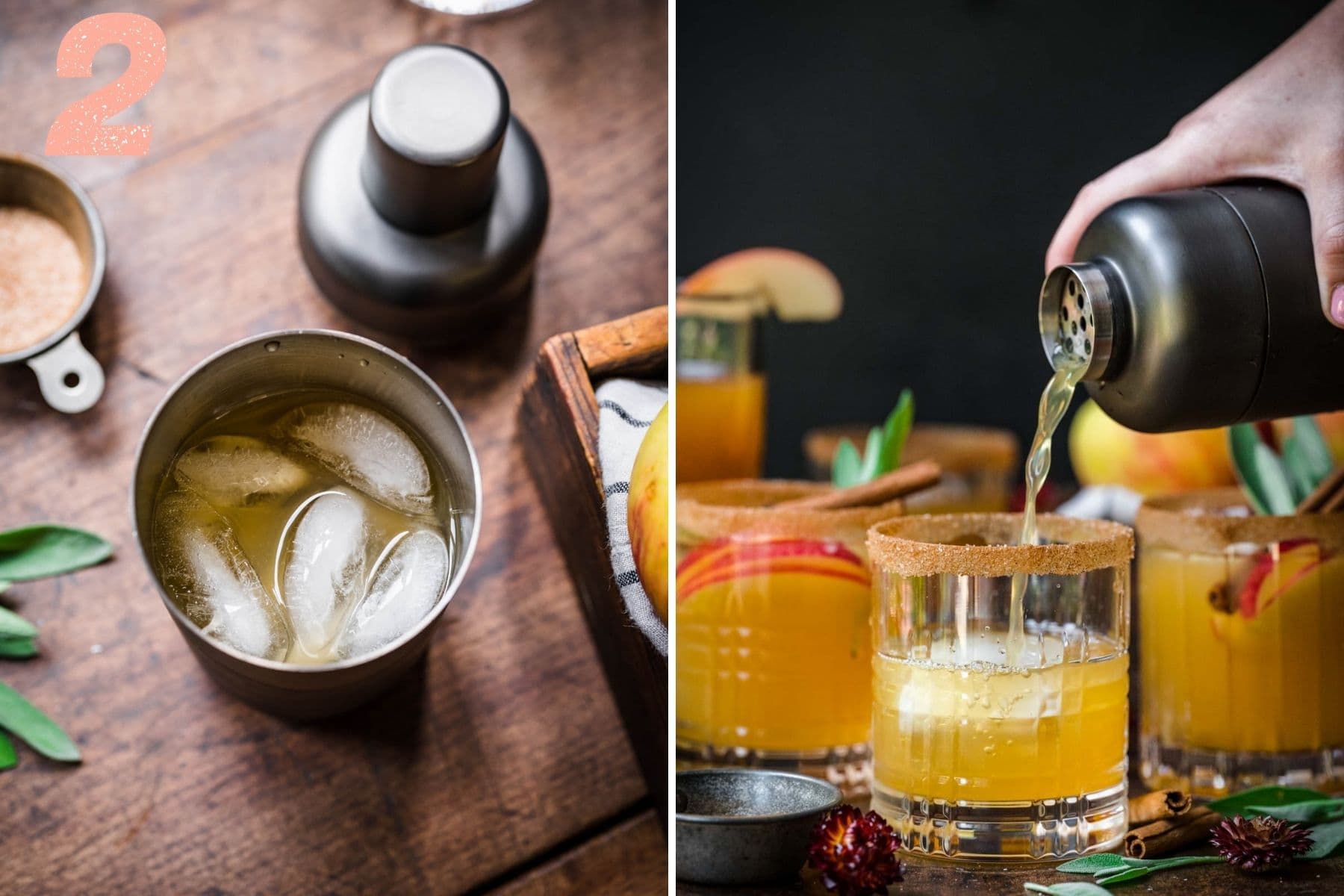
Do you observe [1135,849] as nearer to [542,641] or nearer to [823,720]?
[823,720]

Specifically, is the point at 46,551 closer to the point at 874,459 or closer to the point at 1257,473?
the point at 874,459

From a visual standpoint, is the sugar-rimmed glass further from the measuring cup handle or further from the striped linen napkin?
the measuring cup handle

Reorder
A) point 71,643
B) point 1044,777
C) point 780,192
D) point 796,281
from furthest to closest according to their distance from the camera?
1. point 780,192
2. point 796,281
3. point 71,643
4. point 1044,777

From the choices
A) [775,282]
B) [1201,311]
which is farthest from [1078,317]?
[775,282]

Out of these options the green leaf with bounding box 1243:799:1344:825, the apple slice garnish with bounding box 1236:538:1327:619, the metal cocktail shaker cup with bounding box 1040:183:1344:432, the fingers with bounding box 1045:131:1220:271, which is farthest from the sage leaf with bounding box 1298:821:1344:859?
the fingers with bounding box 1045:131:1220:271

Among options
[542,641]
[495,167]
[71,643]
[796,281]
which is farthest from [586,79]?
[71,643]

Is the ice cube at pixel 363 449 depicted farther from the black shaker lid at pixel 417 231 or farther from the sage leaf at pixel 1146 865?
the sage leaf at pixel 1146 865

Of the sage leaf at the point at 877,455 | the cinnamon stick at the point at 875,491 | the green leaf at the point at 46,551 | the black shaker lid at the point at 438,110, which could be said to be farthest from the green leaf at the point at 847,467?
the green leaf at the point at 46,551

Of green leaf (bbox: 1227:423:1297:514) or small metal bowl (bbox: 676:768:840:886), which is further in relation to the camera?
green leaf (bbox: 1227:423:1297:514)
